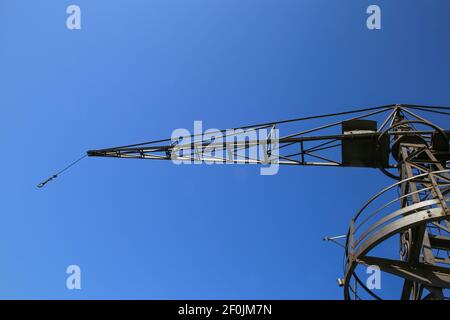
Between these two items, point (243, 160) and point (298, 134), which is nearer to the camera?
point (298, 134)

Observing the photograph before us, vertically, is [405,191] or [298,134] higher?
[298,134]

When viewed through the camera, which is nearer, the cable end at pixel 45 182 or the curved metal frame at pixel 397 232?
the curved metal frame at pixel 397 232

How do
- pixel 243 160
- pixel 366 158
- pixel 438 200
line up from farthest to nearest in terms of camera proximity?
pixel 243 160, pixel 366 158, pixel 438 200

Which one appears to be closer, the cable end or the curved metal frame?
the curved metal frame

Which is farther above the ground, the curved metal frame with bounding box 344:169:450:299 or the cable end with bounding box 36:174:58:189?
the cable end with bounding box 36:174:58:189

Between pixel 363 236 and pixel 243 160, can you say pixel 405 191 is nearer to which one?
pixel 363 236

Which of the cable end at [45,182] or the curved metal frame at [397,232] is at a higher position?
the cable end at [45,182]

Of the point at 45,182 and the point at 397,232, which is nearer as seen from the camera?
the point at 397,232
